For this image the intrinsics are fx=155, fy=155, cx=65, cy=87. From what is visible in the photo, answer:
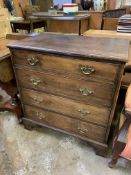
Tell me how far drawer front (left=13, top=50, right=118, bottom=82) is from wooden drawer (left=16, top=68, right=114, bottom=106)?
5 cm

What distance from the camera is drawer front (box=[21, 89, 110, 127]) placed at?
3.76ft

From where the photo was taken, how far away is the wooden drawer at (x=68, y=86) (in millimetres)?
1023

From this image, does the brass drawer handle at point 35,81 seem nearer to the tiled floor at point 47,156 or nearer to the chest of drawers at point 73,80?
the chest of drawers at point 73,80

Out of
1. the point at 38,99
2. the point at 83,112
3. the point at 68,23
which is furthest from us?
the point at 68,23

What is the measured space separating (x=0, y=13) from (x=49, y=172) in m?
1.64

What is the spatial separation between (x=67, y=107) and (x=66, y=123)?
19 cm

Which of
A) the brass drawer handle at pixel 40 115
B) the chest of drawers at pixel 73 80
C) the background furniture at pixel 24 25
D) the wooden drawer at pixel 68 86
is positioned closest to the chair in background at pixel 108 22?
the chest of drawers at pixel 73 80

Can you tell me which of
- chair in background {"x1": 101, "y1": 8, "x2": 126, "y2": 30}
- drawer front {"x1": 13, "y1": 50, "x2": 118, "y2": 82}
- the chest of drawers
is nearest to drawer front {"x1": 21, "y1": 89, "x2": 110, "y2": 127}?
the chest of drawers

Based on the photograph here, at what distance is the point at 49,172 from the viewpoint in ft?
4.10

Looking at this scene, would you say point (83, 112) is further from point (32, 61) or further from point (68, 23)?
point (68, 23)

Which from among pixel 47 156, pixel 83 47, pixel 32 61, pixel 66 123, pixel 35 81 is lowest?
pixel 47 156

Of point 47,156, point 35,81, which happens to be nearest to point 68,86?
point 35,81

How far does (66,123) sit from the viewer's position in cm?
136

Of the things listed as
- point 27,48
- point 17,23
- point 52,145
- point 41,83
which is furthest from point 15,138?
point 17,23
